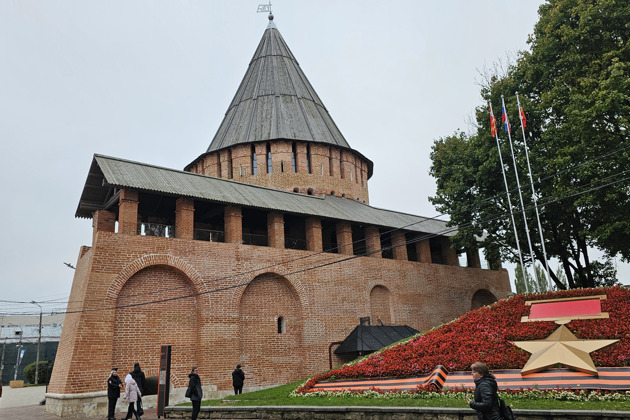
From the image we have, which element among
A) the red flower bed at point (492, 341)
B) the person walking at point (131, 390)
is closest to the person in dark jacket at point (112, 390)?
the person walking at point (131, 390)

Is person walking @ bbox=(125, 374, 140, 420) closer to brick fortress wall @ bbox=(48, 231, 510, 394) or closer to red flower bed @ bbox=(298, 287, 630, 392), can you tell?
brick fortress wall @ bbox=(48, 231, 510, 394)

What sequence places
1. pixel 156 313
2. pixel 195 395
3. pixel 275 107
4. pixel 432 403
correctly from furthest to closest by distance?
pixel 275 107 < pixel 156 313 < pixel 195 395 < pixel 432 403

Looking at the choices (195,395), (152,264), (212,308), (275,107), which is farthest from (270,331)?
(275,107)

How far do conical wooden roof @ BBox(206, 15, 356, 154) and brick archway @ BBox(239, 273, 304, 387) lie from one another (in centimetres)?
1069

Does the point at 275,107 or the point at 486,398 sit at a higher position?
the point at 275,107

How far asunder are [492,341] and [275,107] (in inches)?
817

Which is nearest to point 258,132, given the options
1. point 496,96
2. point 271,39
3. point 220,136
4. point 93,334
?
point 220,136

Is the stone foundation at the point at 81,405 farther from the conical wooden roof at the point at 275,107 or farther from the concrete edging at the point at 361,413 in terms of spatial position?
the conical wooden roof at the point at 275,107

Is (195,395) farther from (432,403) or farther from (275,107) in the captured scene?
(275,107)

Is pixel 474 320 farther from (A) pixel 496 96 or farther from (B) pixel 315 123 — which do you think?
(B) pixel 315 123

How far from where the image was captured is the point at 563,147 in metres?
A: 18.6

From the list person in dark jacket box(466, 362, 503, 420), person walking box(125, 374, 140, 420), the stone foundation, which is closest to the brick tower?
the stone foundation

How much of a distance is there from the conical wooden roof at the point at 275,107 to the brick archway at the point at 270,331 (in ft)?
35.1

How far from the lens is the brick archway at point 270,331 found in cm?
1902
